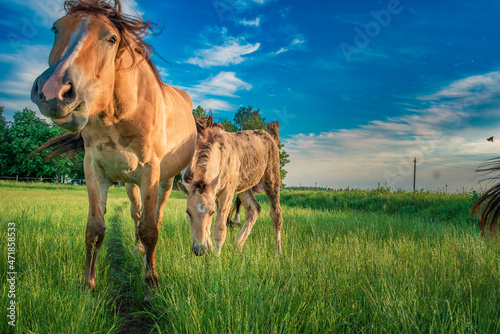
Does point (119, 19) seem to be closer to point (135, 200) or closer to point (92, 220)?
point (92, 220)

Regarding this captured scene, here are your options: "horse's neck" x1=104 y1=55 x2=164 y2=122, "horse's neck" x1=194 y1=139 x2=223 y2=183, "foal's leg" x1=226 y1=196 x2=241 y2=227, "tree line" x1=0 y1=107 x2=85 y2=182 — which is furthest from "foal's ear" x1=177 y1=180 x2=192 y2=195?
"tree line" x1=0 y1=107 x2=85 y2=182

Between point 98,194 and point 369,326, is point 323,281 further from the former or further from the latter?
point 98,194

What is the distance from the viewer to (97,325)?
240 centimetres

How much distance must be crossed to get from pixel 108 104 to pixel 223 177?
2.18 meters

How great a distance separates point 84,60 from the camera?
2152 millimetres

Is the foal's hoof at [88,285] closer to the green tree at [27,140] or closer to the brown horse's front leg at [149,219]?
the brown horse's front leg at [149,219]

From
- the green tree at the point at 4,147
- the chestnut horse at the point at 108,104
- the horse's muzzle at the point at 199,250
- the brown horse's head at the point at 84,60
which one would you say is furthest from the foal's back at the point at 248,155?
the green tree at the point at 4,147

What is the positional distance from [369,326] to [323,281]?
60cm

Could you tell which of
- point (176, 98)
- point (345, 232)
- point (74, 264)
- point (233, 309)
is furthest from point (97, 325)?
point (345, 232)

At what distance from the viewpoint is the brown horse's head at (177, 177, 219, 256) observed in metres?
3.62

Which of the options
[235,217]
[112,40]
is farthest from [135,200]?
[235,217]

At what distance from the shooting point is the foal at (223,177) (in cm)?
367

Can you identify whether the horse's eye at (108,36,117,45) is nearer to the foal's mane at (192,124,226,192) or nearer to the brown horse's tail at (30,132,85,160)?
the foal's mane at (192,124,226,192)

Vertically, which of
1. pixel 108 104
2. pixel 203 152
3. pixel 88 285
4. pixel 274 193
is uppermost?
pixel 108 104
